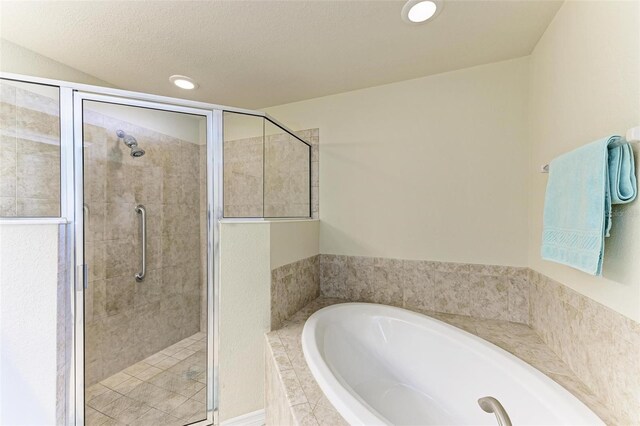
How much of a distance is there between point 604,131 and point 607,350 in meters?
0.81

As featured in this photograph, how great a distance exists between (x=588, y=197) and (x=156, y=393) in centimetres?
254

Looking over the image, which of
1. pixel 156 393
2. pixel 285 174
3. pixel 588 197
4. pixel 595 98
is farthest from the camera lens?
pixel 285 174

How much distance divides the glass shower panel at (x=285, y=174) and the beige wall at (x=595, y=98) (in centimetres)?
163

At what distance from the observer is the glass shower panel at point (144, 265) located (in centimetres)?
153

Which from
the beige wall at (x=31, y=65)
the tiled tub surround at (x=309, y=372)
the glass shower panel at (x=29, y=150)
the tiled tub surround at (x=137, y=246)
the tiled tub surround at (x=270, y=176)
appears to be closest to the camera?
the tiled tub surround at (x=309, y=372)

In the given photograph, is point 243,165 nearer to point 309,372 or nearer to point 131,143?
point 131,143

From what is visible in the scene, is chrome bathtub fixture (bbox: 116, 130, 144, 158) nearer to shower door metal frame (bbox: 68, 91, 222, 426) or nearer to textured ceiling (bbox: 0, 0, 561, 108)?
shower door metal frame (bbox: 68, 91, 222, 426)

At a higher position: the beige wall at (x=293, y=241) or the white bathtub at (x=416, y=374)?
the beige wall at (x=293, y=241)

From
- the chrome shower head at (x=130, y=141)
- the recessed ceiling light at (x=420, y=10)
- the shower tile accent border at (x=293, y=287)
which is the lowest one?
the shower tile accent border at (x=293, y=287)

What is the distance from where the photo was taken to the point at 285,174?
2119 mm

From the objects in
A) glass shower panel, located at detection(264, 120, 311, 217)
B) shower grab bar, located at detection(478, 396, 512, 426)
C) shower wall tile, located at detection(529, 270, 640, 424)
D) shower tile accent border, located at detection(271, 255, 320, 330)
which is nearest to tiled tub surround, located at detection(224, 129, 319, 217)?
glass shower panel, located at detection(264, 120, 311, 217)

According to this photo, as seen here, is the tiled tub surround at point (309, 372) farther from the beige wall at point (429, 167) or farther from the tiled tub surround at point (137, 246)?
the tiled tub surround at point (137, 246)

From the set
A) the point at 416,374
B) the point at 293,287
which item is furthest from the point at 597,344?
the point at 293,287

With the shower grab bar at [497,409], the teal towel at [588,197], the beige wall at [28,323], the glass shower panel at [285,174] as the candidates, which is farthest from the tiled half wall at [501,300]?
the beige wall at [28,323]
